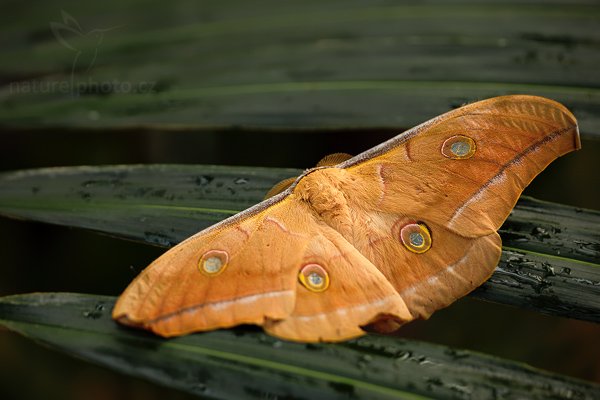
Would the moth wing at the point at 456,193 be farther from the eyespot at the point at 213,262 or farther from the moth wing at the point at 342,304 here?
the eyespot at the point at 213,262

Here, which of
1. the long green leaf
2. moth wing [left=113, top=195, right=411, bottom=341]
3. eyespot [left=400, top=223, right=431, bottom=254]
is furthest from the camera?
the long green leaf

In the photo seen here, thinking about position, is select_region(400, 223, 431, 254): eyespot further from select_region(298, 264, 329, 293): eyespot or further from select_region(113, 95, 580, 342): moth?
select_region(298, 264, 329, 293): eyespot

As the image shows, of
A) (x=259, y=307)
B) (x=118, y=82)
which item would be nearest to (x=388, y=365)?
(x=259, y=307)

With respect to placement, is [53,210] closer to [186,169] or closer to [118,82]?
[186,169]

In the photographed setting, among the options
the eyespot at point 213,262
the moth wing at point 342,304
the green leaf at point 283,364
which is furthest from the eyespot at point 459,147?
the eyespot at point 213,262

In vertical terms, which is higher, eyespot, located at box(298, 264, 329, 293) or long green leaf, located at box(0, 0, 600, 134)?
long green leaf, located at box(0, 0, 600, 134)

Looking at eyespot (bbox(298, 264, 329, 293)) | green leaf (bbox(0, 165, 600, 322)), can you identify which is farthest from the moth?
green leaf (bbox(0, 165, 600, 322))

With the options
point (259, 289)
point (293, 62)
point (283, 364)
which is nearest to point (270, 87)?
point (293, 62)
